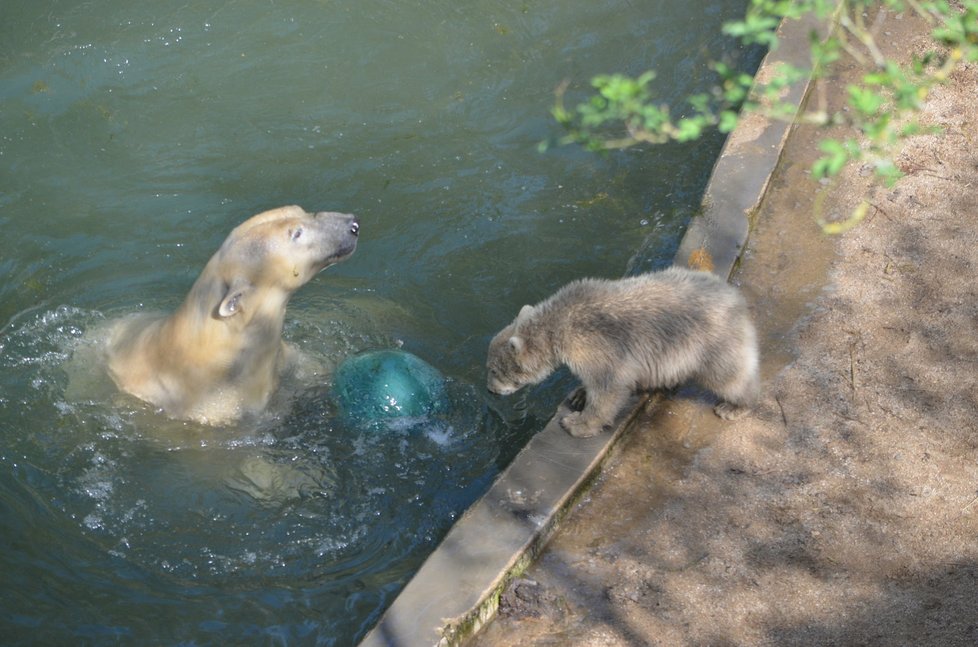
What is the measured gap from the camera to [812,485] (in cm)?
503

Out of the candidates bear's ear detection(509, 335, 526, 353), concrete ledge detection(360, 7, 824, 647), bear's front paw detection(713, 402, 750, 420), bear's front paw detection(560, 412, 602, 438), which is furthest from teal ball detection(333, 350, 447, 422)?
bear's front paw detection(713, 402, 750, 420)

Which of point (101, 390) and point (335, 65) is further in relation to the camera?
point (335, 65)

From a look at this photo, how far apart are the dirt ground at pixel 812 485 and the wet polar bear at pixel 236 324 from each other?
203cm

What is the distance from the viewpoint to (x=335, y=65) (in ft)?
30.3

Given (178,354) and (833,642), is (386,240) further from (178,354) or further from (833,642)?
(833,642)

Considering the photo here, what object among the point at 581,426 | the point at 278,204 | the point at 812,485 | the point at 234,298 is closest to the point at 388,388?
the point at 234,298

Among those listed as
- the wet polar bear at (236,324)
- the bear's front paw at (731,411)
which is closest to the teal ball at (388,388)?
the wet polar bear at (236,324)

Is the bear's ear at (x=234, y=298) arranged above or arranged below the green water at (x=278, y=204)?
above

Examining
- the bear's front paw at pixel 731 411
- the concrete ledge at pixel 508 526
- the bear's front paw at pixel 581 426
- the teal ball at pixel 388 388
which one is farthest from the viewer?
the teal ball at pixel 388 388

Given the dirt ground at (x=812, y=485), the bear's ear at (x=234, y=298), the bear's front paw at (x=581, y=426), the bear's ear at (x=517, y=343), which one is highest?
the bear's ear at (x=234, y=298)

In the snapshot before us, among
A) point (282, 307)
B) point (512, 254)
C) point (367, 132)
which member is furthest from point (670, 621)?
point (367, 132)

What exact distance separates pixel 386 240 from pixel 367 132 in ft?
4.44

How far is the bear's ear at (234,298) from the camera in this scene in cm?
541

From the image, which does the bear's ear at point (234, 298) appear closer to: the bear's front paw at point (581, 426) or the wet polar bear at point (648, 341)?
the wet polar bear at point (648, 341)
